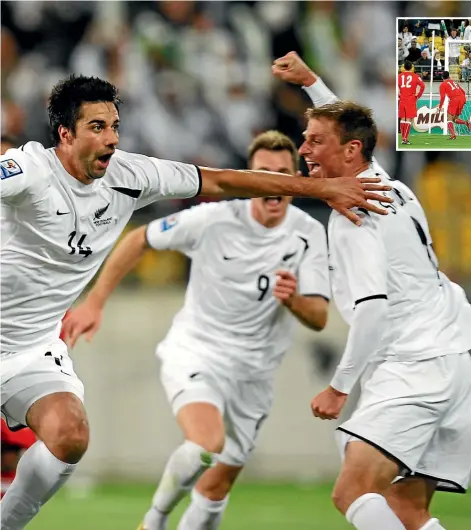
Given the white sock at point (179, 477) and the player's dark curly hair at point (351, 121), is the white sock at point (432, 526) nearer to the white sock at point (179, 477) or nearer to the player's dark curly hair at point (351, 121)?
the white sock at point (179, 477)

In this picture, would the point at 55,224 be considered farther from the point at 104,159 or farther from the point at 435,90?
the point at 435,90

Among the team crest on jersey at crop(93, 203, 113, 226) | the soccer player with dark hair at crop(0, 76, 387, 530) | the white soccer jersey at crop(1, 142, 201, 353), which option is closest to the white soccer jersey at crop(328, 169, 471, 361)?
the soccer player with dark hair at crop(0, 76, 387, 530)

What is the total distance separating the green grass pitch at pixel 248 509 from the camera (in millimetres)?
7152

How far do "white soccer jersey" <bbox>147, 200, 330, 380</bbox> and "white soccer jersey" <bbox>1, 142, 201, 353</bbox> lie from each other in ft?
4.82

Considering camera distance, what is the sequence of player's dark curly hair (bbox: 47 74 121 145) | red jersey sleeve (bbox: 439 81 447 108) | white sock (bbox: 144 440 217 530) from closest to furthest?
player's dark curly hair (bbox: 47 74 121 145), red jersey sleeve (bbox: 439 81 447 108), white sock (bbox: 144 440 217 530)

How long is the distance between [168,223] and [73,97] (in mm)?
1871

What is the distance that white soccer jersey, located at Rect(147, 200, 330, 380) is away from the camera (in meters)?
6.47

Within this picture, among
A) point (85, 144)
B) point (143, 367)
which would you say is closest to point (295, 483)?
point (143, 367)

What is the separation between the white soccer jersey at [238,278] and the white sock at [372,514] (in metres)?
2.03

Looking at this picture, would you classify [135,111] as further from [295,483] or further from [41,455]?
[41,455]

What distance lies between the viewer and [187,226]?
6.60 meters

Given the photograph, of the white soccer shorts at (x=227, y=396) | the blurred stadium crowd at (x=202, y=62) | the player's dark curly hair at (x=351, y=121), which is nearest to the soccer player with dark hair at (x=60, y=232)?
the player's dark curly hair at (x=351, y=121)

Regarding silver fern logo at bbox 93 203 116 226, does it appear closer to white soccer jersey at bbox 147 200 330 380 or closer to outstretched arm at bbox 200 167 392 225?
outstretched arm at bbox 200 167 392 225

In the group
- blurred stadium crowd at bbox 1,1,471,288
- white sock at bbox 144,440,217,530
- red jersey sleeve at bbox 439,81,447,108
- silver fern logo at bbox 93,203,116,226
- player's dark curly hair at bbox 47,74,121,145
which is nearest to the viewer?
player's dark curly hair at bbox 47,74,121,145
